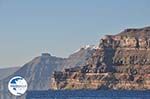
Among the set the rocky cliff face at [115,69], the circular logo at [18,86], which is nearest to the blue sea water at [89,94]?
the rocky cliff face at [115,69]

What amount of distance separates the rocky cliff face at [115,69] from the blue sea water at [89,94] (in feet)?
47.2

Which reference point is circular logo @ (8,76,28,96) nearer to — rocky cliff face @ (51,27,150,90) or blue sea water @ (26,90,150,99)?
blue sea water @ (26,90,150,99)

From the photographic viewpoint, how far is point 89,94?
153m

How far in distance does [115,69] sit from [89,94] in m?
24.5

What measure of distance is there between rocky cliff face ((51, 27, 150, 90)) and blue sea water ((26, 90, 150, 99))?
14398 millimetres

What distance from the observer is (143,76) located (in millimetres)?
173125

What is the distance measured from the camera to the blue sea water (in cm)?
15025

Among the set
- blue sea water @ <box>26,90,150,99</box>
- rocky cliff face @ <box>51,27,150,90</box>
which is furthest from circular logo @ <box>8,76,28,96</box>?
rocky cliff face @ <box>51,27,150,90</box>

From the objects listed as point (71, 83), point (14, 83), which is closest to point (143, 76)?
point (71, 83)

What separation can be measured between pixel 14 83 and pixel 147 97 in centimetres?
3774

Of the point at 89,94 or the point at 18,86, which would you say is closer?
the point at 18,86

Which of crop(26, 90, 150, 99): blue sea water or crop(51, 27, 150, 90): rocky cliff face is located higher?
crop(51, 27, 150, 90): rocky cliff face

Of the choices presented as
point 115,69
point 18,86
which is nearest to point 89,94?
point 115,69

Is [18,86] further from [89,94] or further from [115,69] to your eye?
Result: [115,69]
